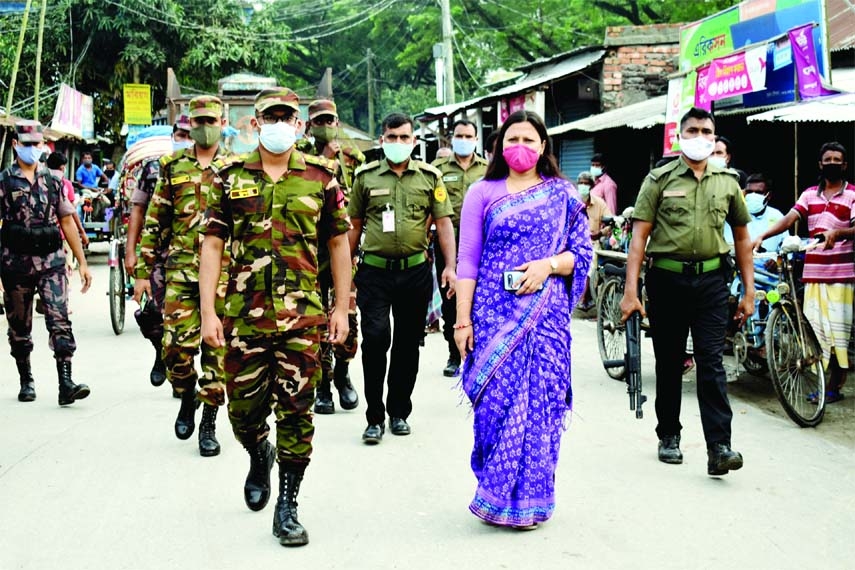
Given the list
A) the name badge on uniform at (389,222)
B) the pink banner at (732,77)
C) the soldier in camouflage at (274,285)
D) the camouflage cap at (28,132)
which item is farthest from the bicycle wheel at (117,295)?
the soldier in camouflage at (274,285)

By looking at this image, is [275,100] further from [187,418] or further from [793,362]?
[793,362]

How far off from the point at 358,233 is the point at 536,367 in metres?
2.55

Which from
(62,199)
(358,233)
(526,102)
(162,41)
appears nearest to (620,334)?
(358,233)

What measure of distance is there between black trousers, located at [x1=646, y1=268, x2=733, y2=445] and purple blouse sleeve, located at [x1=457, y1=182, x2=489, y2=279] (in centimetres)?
157

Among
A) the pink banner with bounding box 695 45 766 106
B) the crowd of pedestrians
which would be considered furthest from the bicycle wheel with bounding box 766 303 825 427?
the pink banner with bounding box 695 45 766 106

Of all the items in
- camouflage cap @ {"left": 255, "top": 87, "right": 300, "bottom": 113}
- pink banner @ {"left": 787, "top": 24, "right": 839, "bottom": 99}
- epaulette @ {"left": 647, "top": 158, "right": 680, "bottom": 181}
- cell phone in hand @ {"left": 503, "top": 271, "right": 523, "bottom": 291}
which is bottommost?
cell phone in hand @ {"left": 503, "top": 271, "right": 523, "bottom": 291}

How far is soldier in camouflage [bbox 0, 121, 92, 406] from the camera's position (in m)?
8.05

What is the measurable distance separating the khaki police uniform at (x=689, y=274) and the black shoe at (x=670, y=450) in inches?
1.2

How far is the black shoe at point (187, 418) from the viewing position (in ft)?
22.5

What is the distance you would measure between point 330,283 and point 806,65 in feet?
20.2

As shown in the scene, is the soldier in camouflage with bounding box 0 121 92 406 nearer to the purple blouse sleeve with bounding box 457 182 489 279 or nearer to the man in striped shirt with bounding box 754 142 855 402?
the purple blouse sleeve with bounding box 457 182 489 279

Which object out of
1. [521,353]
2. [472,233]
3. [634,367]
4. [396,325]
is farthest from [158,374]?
[521,353]

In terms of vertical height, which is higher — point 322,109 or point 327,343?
point 322,109

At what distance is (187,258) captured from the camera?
262 inches
